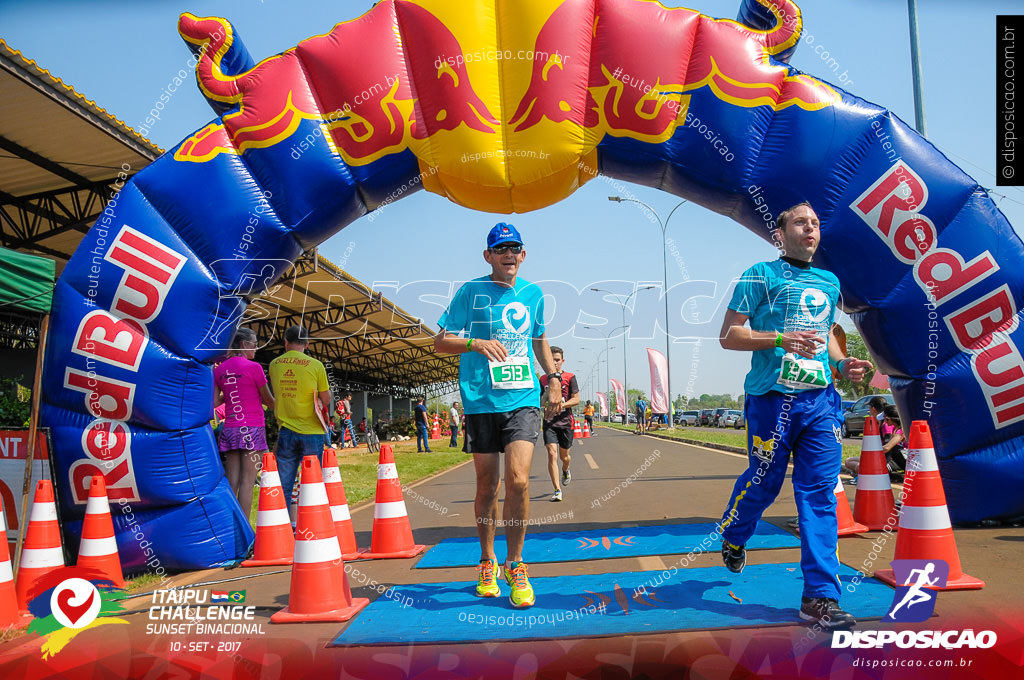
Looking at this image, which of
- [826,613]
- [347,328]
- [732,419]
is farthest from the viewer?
[732,419]

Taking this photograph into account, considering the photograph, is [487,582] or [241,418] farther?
[241,418]

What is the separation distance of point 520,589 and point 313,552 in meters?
1.17

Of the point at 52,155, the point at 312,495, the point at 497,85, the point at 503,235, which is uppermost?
the point at 52,155

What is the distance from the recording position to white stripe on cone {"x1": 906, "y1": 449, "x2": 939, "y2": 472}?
387cm

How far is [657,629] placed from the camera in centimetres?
313

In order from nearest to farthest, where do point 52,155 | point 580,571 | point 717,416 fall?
point 580,571, point 52,155, point 717,416

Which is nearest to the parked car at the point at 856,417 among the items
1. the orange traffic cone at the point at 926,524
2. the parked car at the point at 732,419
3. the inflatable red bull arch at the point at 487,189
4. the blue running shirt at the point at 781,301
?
the inflatable red bull arch at the point at 487,189

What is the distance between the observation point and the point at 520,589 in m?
3.70

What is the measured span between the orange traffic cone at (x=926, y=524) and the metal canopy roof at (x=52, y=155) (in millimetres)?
7314

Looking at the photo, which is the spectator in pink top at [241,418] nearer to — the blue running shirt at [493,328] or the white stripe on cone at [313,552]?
the white stripe on cone at [313,552]

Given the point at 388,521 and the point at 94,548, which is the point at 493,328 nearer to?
the point at 388,521

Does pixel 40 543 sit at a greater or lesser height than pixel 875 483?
lesser

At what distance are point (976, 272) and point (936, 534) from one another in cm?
255

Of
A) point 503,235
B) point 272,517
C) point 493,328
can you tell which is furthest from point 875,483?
point 272,517
